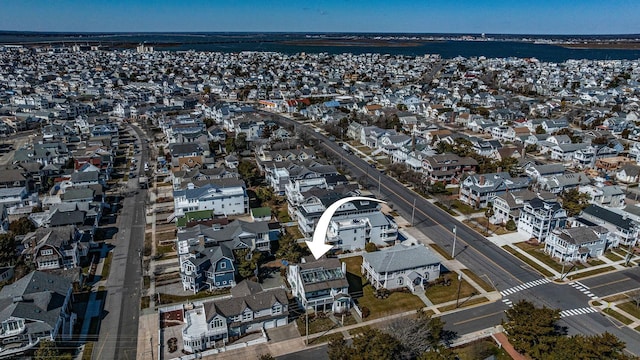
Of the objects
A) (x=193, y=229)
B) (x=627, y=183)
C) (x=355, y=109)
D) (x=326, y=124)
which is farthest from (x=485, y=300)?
(x=355, y=109)

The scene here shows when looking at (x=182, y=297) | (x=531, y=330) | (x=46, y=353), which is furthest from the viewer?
(x=182, y=297)

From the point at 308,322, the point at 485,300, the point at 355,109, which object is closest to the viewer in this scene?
the point at 308,322

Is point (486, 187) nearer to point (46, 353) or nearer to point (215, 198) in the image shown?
point (215, 198)

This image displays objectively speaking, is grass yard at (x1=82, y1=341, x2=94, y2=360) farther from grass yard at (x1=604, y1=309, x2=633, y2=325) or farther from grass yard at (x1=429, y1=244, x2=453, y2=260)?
grass yard at (x1=604, y1=309, x2=633, y2=325)

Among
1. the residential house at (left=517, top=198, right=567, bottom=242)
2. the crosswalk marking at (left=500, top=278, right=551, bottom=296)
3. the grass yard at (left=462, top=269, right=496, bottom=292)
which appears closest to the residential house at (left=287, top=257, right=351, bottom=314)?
the grass yard at (left=462, top=269, right=496, bottom=292)

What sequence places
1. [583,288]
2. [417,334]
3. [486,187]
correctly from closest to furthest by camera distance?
[417,334]
[583,288]
[486,187]

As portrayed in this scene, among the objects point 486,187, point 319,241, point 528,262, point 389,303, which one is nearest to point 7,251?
point 319,241

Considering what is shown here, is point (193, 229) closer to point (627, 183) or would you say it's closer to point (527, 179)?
point (527, 179)
